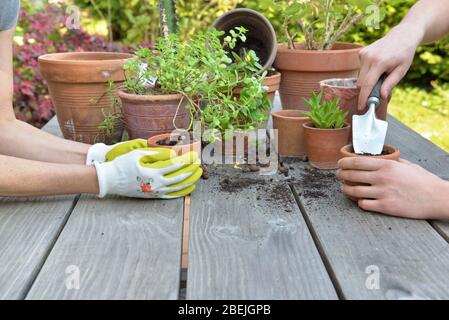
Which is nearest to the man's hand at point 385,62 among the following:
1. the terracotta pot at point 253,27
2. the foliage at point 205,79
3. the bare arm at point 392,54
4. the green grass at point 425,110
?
the bare arm at point 392,54

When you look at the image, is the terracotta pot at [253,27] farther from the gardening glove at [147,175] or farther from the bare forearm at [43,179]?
the bare forearm at [43,179]

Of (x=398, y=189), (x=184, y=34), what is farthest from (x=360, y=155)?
(x=184, y=34)

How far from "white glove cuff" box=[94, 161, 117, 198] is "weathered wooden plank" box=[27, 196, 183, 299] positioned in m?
0.03

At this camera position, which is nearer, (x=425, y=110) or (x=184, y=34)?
(x=425, y=110)

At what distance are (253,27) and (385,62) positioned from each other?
0.59m

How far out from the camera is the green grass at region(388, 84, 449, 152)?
3.82m

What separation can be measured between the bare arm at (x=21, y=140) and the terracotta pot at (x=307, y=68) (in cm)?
71

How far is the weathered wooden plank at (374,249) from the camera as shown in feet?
3.01

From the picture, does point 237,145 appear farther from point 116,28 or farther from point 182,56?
point 116,28

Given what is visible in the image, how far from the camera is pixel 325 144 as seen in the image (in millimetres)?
1516

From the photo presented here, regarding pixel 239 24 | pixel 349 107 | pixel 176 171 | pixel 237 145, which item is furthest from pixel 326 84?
pixel 176 171

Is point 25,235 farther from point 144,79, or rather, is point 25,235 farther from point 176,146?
point 144,79
